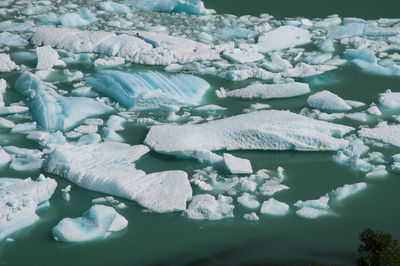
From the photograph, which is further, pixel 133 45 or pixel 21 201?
pixel 133 45

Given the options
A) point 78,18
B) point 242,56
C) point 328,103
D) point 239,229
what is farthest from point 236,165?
point 78,18

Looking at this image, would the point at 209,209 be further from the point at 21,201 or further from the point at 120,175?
the point at 21,201

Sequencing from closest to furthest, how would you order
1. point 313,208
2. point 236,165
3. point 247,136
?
point 313,208 < point 236,165 < point 247,136

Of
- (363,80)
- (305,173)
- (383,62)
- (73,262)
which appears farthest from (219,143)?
(383,62)

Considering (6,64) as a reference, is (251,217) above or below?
below

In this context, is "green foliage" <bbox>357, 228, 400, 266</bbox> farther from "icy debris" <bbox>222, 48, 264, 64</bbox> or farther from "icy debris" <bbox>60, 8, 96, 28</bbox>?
"icy debris" <bbox>60, 8, 96, 28</bbox>

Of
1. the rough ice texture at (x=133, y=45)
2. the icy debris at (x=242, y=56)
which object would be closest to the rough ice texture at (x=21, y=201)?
the rough ice texture at (x=133, y=45)

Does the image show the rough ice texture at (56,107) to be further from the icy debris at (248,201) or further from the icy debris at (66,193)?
the icy debris at (248,201)
